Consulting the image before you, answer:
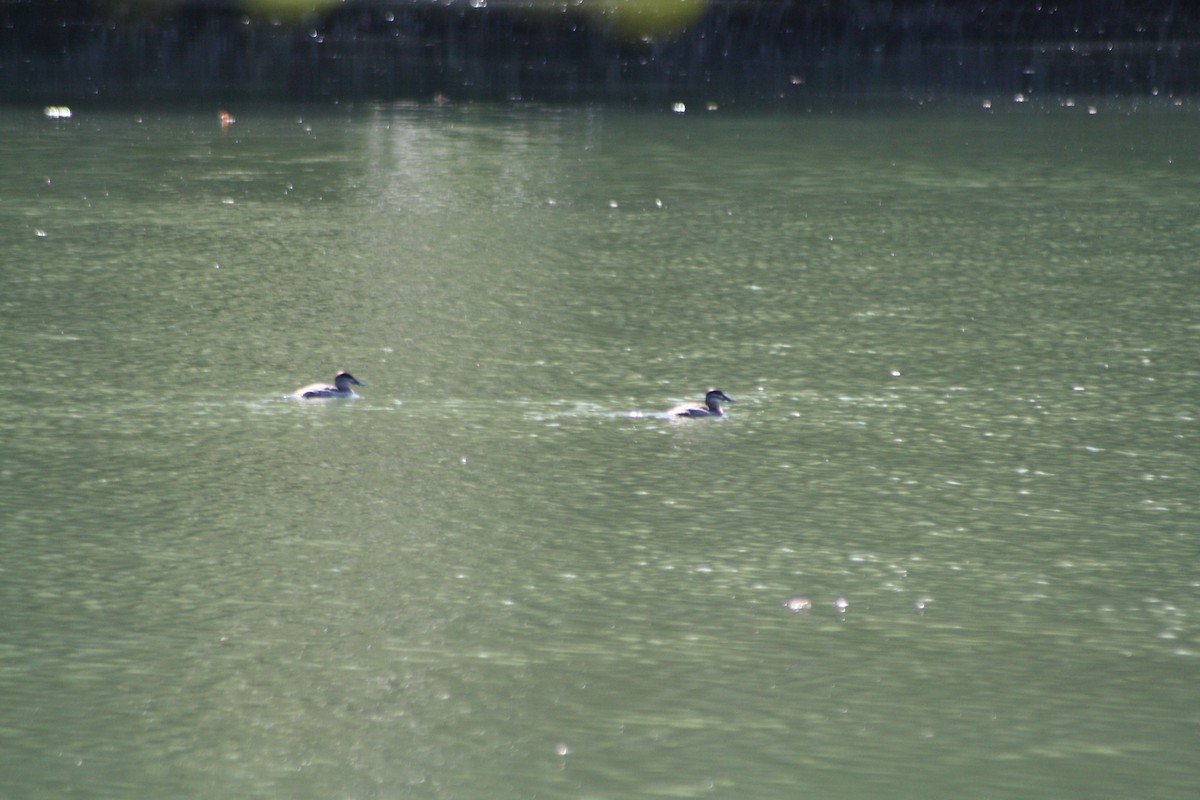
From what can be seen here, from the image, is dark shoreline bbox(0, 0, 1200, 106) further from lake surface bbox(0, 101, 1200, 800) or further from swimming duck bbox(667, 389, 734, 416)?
swimming duck bbox(667, 389, 734, 416)

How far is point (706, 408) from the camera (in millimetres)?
9523

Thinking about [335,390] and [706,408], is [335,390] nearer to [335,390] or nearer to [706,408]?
[335,390]

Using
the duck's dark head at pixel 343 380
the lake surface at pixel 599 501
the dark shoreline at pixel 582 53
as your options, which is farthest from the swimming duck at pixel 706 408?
the dark shoreline at pixel 582 53

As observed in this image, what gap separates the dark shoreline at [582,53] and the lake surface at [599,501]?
10.7 m

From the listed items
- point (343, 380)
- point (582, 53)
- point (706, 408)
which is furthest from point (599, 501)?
point (582, 53)

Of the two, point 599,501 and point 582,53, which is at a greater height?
point 582,53

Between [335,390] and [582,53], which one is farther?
[582,53]

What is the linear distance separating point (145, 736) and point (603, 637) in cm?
149

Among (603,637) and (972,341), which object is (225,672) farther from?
(972,341)

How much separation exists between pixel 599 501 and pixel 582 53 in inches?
1018

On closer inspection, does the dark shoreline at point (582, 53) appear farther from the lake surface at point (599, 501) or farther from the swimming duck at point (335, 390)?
the swimming duck at point (335, 390)

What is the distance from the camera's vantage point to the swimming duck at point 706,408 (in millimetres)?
9500

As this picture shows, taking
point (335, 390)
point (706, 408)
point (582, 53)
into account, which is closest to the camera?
point (706, 408)

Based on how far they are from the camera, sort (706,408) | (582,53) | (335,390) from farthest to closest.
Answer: (582,53) → (335,390) → (706,408)
